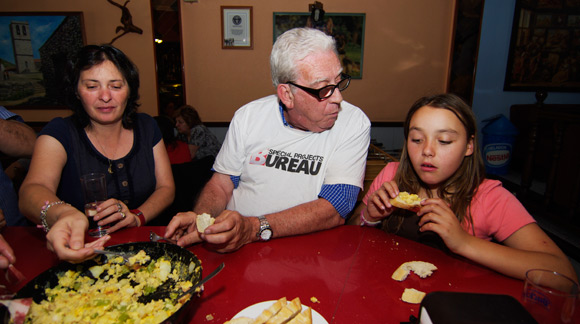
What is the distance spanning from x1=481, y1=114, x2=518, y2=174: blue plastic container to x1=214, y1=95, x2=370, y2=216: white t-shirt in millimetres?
4718

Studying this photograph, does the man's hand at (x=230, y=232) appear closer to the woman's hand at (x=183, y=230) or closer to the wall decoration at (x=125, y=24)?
the woman's hand at (x=183, y=230)

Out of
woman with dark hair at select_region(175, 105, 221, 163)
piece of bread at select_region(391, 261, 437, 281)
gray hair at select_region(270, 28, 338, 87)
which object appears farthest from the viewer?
woman with dark hair at select_region(175, 105, 221, 163)

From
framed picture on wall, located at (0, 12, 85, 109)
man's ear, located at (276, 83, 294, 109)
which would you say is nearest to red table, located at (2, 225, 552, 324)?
man's ear, located at (276, 83, 294, 109)

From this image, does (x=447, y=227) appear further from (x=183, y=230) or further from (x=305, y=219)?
(x=183, y=230)

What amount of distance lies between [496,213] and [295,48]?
130 centimetres

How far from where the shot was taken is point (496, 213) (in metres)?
1.55

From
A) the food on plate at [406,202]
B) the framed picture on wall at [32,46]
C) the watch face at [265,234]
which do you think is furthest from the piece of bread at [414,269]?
the framed picture on wall at [32,46]

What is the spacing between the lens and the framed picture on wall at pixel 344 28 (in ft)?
17.3

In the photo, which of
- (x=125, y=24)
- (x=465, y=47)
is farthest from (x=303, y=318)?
(x=465, y=47)

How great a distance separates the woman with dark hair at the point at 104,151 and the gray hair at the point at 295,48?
97cm

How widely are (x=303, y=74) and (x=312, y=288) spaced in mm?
1128

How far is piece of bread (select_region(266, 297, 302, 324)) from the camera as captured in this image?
3.03ft

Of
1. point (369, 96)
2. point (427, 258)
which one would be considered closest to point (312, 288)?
point (427, 258)

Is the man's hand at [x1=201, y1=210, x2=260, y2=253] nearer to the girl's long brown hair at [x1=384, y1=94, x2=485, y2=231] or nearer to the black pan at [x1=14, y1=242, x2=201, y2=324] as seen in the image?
the black pan at [x1=14, y1=242, x2=201, y2=324]
